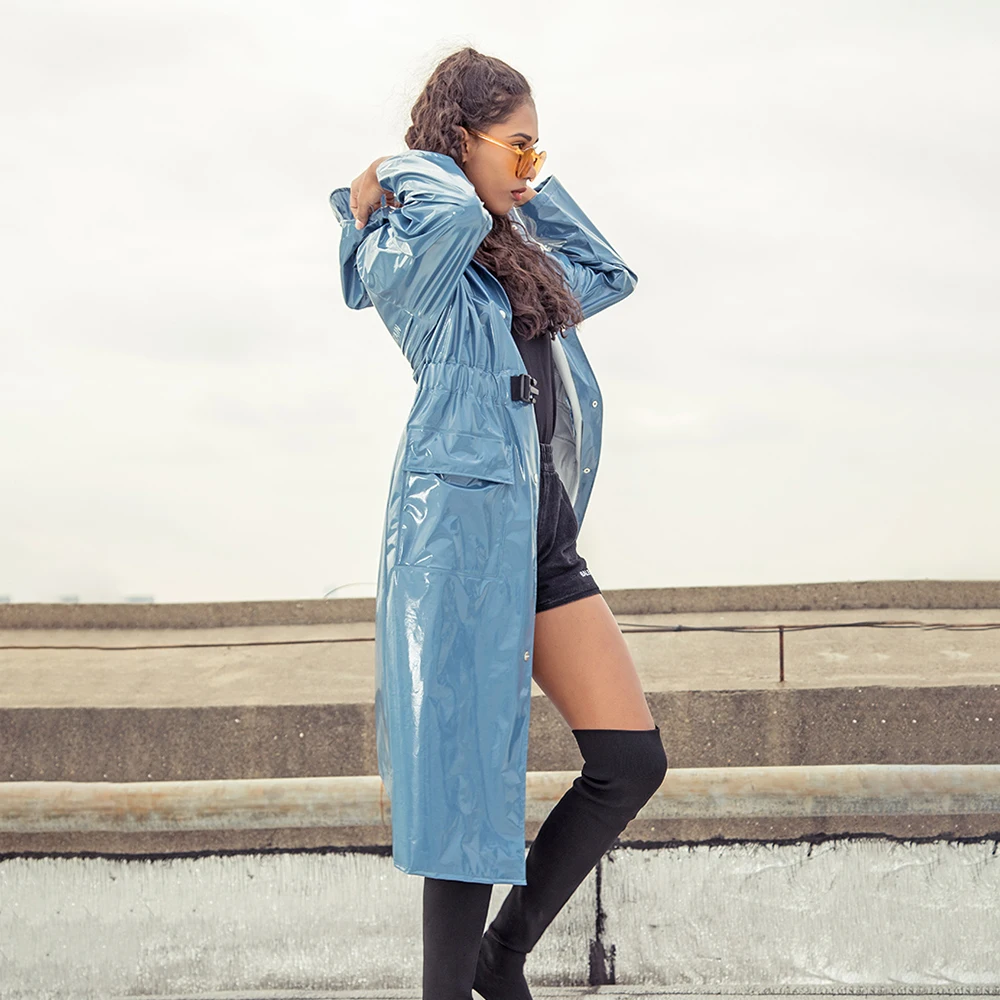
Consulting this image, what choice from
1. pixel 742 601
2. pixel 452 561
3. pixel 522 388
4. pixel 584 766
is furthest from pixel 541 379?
pixel 742 601

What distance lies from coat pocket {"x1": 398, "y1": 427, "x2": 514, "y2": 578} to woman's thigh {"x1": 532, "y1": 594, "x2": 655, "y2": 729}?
17cm

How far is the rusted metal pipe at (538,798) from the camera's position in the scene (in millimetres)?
2219

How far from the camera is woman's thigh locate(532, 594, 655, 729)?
175 centimetres

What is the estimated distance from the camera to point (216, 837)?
4.20m

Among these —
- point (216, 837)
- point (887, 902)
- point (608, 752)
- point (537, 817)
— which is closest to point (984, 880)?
point (887, 902)

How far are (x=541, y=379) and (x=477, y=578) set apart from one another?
1.24 feet

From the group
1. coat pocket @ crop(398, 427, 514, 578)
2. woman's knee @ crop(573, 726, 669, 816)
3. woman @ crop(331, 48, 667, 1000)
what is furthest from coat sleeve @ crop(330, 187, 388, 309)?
woman's knee @ crop(573, 726, 669, 816)

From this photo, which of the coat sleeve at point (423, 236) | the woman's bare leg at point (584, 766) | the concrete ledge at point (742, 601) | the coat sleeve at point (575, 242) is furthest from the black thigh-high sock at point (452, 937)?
the concrete ledge at point (742, 601)

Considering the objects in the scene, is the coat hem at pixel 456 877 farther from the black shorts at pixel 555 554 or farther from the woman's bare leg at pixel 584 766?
the black shorts at pixel 555 554

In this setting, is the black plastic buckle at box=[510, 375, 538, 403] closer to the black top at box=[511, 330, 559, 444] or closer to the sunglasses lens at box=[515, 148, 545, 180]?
the black top at box=[511, 330, 559, 444]

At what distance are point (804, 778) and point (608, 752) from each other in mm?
697

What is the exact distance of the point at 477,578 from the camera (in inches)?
65.8

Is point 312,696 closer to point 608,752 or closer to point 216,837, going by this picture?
point 216,837

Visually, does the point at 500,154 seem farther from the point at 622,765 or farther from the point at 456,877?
the point at 456,877
